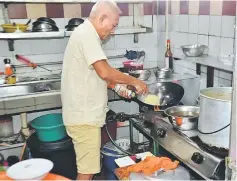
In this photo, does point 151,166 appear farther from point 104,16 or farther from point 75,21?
point 75,21

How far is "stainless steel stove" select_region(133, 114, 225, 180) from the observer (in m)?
1.51

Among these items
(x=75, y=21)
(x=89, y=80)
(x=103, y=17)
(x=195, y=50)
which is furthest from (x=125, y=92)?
(x=75, y=21)

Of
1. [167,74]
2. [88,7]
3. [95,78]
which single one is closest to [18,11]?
[88,7]

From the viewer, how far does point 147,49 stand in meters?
3.31

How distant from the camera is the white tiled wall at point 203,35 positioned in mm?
2264

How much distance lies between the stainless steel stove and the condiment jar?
1.32 m

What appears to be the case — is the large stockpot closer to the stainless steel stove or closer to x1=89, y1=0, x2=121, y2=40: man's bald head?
the stainless steel stove

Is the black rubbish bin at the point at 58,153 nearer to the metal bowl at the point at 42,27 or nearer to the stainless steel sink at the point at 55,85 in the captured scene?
the stainless steel sink at the point at 55,85

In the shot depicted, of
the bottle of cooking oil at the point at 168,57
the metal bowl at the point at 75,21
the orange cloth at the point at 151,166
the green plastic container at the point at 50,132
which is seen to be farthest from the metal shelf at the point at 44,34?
the orange cloth at the point at 151,166

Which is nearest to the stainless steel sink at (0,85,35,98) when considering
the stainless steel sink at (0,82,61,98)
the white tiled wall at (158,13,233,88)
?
the stainless steel sink at (0,82,61,98)

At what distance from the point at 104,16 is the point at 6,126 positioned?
1543mm

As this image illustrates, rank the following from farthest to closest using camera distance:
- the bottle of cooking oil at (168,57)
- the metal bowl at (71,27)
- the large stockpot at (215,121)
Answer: the bottle of cooking oil at (168,57) < the metal bowl at (71,27) < the large stockpot at (215,121)

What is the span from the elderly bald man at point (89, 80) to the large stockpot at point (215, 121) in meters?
0.52

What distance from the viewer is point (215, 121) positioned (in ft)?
5.02
